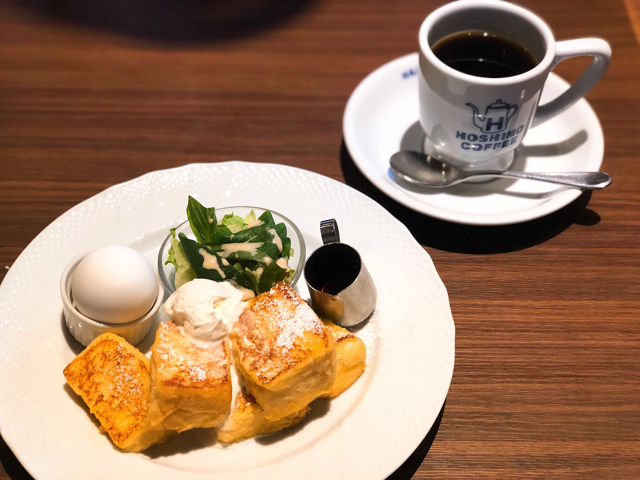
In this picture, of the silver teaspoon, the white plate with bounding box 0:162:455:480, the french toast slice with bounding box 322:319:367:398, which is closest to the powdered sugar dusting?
the french toast slice with bounding box 322:319:367:398

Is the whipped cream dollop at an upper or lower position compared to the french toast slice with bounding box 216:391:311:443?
upper

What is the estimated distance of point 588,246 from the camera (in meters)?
1.61

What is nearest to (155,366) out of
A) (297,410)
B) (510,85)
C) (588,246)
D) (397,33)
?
(297,410)

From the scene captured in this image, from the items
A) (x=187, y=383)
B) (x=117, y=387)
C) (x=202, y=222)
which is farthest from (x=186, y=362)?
(x=202, y=222)

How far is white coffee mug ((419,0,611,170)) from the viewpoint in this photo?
4.64 feet

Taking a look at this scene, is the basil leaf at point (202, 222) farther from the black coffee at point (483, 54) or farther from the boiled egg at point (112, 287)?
the black coffee at point (483, 54)

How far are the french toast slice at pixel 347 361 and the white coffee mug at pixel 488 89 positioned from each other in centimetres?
69

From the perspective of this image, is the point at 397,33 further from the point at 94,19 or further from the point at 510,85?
the point at 94,19

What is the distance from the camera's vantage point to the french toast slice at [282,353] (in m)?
1.15

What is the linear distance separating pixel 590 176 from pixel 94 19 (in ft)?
6.87

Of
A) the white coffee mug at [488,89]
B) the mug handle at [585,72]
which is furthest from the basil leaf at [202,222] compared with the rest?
the mug handle at [585,72]

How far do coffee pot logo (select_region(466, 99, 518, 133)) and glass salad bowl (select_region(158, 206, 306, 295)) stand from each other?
60 centimetres

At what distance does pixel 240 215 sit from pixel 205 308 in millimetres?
437

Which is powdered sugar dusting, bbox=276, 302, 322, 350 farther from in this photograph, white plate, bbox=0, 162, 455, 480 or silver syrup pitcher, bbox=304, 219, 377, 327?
white plate, bbox=0, 162, 455, 480
